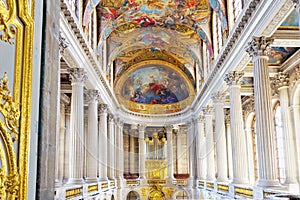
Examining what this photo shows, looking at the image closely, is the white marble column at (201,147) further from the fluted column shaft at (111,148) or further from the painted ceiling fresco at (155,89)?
the fluted column shaft at (111,148)

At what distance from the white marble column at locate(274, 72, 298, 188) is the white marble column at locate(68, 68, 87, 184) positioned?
10616mm

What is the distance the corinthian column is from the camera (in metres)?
13.3

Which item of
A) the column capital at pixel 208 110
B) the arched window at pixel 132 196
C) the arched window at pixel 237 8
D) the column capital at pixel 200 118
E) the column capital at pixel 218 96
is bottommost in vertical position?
the arched window at pixel 132 196

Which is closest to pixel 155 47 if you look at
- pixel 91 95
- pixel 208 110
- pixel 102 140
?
pixel 208 110

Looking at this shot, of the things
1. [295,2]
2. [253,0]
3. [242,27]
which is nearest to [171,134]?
[242,27]

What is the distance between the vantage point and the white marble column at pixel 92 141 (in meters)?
20.6

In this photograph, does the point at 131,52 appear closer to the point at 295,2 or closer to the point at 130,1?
the point at 130,1

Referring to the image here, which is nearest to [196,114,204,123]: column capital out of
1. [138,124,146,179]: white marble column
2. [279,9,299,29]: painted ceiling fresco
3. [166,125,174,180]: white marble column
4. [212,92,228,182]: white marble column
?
[166,125,174,180]: white marble column

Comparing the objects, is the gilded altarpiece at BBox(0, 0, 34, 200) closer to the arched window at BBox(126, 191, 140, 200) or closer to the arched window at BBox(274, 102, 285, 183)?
the arched window at BBox(274, 102, 285, 183)

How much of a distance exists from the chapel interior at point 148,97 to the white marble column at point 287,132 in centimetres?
5

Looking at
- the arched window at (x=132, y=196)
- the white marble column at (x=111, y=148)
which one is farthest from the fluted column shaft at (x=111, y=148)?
the arched window at (x=132, y=196)

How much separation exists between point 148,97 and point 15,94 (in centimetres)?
3210

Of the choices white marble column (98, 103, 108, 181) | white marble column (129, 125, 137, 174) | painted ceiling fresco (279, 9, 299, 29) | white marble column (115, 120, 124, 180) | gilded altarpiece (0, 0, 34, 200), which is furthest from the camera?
white marble column (129, 125, 137, 174)

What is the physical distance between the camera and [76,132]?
1700 cm
